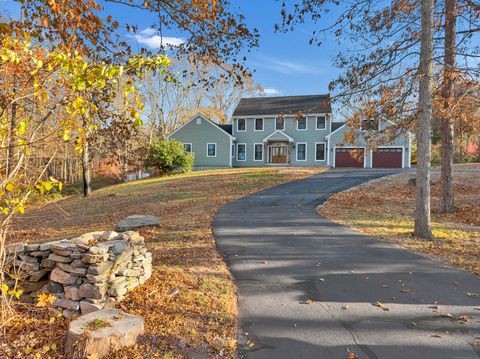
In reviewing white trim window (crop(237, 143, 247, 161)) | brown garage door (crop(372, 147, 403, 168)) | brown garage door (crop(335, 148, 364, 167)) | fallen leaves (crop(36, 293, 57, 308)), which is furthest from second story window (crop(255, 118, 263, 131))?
fallen leaves (crop(36, 293, 57, 308))

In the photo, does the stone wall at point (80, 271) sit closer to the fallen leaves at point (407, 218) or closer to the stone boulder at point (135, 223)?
the stone boulder at point (135, 223)

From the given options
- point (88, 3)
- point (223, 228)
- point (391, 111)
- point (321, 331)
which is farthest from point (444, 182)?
point (88, 3)

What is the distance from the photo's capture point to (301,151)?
33344 millimetres

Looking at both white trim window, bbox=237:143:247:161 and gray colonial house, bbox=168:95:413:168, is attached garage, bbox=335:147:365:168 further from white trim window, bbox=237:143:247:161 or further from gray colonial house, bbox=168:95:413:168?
white trim window, bbox=237:143:247:161

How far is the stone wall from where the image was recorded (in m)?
5.07

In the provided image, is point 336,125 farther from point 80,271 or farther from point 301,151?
point 80,271

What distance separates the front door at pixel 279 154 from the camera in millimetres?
34156

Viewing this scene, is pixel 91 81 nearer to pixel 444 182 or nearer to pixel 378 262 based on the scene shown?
pixel 378 262

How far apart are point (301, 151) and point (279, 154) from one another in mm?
2262

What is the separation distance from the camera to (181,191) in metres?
18.6

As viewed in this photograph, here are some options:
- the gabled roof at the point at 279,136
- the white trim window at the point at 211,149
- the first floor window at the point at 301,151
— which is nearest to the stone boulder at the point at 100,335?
the gabled roof at the point at 279,136

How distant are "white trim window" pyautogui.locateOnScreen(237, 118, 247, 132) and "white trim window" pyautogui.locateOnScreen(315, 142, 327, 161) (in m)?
7.37

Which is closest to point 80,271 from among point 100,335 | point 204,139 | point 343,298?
point 100,335

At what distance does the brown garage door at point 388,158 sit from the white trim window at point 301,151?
248 inches
